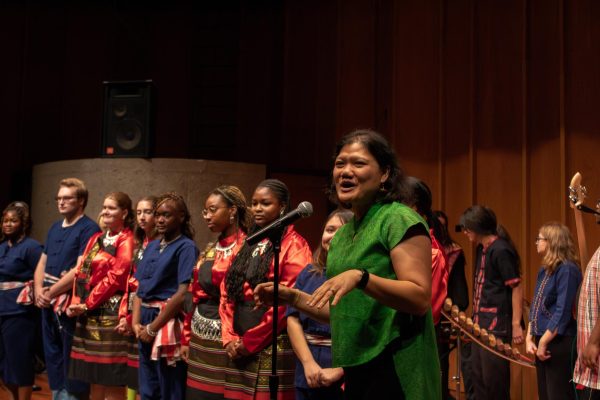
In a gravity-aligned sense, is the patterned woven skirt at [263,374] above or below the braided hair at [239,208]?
below

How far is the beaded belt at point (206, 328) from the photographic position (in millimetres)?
3825

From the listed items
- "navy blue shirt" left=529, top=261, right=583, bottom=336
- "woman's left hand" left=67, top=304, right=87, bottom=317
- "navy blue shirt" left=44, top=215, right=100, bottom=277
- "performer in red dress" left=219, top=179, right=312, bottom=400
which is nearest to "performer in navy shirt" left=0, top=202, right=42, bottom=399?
"navy blue shirt" left=44, top=215, right=100, bottom=277

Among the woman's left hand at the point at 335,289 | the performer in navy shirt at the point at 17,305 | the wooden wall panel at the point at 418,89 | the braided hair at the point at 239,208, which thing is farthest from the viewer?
the wooden wall panel at the point at 418,89

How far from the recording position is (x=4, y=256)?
18.5 ft

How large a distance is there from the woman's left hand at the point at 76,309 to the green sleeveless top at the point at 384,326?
3.19 metres

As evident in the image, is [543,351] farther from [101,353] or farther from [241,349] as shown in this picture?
[101,353]

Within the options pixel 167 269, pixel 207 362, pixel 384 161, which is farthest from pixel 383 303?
pixel 167 269

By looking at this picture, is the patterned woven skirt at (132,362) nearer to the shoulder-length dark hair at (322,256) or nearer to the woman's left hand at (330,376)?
the shoulder-length dark hair at (322,256)

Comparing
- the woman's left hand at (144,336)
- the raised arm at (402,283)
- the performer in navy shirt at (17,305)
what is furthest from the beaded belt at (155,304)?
the raised arm at (402,283)

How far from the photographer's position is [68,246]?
5258 mm

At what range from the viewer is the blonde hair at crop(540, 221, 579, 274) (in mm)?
4480

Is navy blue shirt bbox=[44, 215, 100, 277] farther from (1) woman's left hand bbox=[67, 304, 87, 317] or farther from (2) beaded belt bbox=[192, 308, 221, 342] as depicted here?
(2) beaded belt bbox=[192, 308, 221, 342]

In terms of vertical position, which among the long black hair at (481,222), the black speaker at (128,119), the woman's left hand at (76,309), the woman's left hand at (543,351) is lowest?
the woman's left hand at (543,351)

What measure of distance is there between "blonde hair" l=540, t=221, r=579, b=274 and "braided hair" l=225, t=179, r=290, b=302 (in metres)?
1.72
